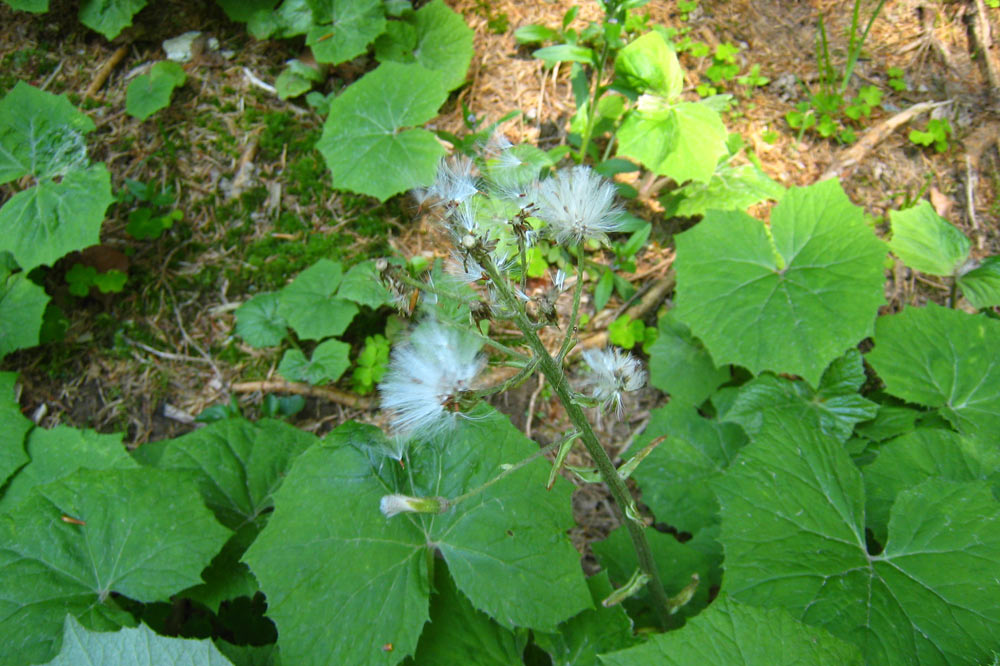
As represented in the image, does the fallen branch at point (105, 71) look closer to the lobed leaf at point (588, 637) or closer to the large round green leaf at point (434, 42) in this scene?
the large round green leaf at point (434, 42)

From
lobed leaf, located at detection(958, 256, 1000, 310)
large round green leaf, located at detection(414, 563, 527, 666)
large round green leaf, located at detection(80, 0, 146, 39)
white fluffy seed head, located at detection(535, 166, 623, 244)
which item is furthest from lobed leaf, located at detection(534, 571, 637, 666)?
large round green leaf, located at detection(80, 0, 146, 39)

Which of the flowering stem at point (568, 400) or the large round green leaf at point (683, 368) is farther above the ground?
the flowering stem at point (568, 400)

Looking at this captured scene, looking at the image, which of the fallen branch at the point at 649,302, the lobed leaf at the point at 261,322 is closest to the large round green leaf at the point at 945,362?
Answer: the fallen branch at the point at 649,302

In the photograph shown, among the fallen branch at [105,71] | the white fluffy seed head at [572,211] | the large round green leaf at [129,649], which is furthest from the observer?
the fallen branch at [105,71]

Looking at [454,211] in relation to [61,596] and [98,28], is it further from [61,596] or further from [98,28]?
[98,28]

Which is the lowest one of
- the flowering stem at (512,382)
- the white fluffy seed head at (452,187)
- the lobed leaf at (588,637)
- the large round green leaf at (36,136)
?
the lobed leaf at (588,637)

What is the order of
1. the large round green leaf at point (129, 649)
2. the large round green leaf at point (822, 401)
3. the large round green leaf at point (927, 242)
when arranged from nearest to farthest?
the large round green leaf at point (129, 649), the large round green leaf at point (822, 401), the large round green leaf at point (927, 242)

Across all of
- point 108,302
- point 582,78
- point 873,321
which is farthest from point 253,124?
point 873,321
